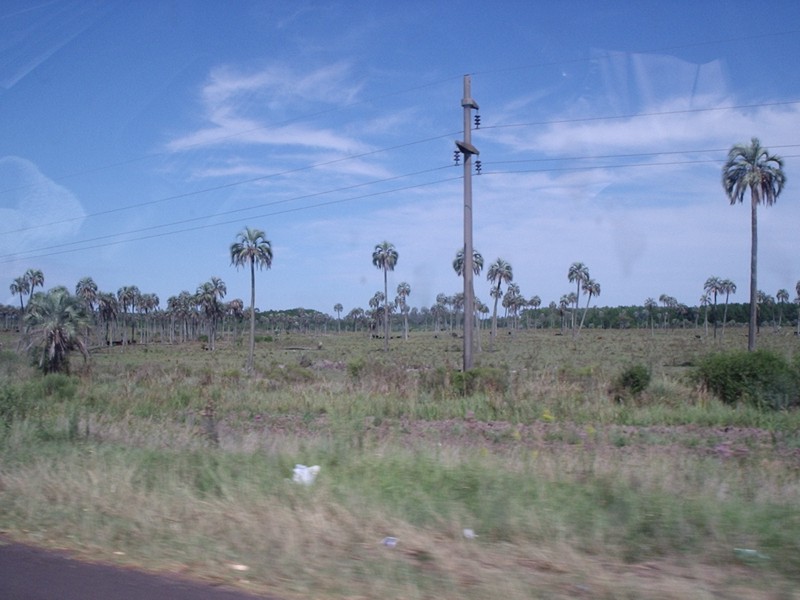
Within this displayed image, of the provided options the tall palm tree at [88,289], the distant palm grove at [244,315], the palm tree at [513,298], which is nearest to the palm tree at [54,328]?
the distant palm grove at [244,315]

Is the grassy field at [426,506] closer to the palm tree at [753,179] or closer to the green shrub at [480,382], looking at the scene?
the green shrub at [480,382]

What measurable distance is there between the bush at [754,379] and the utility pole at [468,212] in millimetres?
7734

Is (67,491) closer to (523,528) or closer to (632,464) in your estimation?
(523,528)

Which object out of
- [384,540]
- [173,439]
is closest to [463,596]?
[384,540]

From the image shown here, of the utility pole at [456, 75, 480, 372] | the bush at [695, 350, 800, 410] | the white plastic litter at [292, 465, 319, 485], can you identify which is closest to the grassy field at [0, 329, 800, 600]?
the white plastic litter at [292, 465, 319, 485]

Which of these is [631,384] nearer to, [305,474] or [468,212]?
[468,212]

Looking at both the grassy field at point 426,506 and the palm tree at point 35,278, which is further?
the palm tree at point 35,278

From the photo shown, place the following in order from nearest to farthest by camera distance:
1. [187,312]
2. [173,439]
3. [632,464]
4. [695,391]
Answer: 1. [632,464]
2. [173,439]
3. [695,391]
4. [187,312]

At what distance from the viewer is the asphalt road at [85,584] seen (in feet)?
20.1

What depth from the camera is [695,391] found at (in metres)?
21.2

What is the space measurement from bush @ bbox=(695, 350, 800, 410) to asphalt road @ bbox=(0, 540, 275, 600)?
17616mm

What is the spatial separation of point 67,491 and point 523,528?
237 inches

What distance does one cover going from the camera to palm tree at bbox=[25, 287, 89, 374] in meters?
30.5

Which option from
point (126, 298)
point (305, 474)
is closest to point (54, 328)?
point (305, 474)
